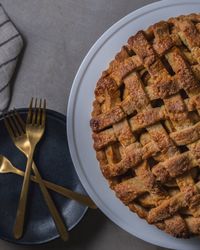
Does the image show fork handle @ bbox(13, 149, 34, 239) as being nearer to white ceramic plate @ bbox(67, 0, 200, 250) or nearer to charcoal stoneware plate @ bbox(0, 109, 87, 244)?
charcoal stoneware plate @ bbox(0, 109, 87, 244)

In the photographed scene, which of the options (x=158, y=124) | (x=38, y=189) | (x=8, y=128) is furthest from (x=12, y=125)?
(x=158, y=124)

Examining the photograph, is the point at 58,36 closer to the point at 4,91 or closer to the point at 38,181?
the point at 4,91

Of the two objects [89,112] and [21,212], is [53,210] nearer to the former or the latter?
[21,212]

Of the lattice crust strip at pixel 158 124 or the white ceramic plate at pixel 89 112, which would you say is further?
the white ceramic plate at pixel 89 112

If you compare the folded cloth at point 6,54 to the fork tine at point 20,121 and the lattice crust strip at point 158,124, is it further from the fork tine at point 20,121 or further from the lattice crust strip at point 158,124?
the lattice crust strip at point 158,124

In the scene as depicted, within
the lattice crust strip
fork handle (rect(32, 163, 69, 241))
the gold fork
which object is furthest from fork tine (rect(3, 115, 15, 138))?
the lattice crust strip

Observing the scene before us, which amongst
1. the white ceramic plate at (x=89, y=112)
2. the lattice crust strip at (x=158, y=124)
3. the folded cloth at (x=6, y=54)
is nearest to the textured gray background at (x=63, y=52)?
the folded cloth at (x=6, y=54)
